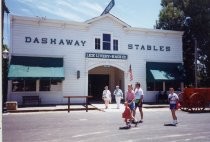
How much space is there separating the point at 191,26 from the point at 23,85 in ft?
65.9

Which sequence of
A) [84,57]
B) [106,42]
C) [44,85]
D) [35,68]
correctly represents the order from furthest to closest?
[106,42]
[84,57]
[44,85]
[35,68]

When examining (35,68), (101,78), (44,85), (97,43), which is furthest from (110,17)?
(44,85)

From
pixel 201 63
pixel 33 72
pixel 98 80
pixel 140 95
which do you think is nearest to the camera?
pixel 140 95

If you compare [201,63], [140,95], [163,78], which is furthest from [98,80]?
[140,95]

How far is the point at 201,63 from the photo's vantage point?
33.1 m

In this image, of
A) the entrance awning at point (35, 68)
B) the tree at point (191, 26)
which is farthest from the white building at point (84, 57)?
the tree at point (191, 26)

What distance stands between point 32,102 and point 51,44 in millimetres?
5262

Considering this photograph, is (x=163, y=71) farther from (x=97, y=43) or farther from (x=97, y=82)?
(x=97, y=82)

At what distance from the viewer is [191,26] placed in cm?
3183

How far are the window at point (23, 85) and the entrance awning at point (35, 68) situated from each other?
1.48m

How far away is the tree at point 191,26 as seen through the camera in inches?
1220

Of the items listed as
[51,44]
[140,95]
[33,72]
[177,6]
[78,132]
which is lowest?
[78,132]

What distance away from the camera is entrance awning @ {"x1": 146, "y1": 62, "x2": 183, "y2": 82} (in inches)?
1009

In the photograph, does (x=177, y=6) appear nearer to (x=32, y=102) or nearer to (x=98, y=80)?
(x=98, y=80)
